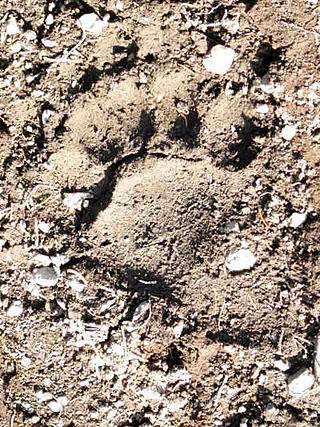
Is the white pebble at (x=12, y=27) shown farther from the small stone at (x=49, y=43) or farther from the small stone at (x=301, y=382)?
the small stone at (x=301, y=382)

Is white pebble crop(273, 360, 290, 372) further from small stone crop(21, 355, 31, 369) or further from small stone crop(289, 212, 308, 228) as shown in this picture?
small stone crop(21, 355, 31, 369)

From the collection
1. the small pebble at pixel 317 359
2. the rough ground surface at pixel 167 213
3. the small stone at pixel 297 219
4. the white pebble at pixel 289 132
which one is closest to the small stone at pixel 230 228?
the rough ground surface at pixel 167 213

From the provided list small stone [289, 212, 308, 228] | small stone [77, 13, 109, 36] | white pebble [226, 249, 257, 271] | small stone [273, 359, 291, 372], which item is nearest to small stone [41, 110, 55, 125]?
small stone [77, 13, 109, 36]

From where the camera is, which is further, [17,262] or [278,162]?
[17,262]

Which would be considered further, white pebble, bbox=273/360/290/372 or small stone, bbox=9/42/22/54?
small stone, bbox=9/42/22/54

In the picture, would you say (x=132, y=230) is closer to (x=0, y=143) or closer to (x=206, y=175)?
(x=206, y=175)

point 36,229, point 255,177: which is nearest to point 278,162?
point 255,177
